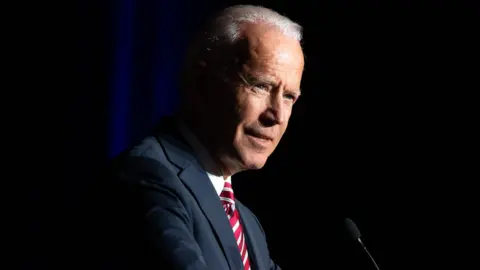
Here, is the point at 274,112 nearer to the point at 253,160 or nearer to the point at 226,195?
the point at 253,160

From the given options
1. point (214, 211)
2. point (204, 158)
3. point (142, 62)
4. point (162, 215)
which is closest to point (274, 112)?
point (204, 158)

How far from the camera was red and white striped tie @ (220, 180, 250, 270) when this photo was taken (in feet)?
5.32

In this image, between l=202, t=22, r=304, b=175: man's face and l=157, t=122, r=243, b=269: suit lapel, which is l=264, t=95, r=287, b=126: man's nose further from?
l=157, t=122, r=243, b=269: suit lapel

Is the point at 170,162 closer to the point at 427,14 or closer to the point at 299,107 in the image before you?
the point at 299,107

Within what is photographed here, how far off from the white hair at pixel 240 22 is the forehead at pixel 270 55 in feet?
0.07

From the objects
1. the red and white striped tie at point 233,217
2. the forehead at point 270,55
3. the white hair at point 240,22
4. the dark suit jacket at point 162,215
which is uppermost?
the white hair at point 240,22

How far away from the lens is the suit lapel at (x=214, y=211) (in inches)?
54.6

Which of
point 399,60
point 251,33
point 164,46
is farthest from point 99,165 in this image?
point 399,60

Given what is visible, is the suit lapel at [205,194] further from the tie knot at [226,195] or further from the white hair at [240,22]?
the white hair at [240,22]

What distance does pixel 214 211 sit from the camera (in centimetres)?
142

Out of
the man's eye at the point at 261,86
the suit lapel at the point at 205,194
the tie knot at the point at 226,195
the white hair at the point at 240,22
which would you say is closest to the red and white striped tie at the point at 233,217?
the tie knot at the point at 226,195

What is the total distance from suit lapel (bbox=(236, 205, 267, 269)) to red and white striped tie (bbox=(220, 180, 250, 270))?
0.08ft

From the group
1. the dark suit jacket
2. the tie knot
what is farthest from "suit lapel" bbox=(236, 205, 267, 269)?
the dark suit jacket

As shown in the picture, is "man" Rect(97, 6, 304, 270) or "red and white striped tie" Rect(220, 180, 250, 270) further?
"red and white striped tie" Rect(220, 180, 250, 270)
